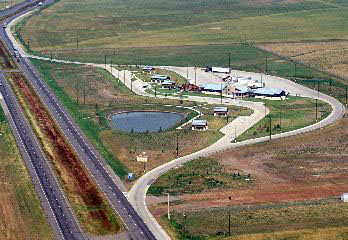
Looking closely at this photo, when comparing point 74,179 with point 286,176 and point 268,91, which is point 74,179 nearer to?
point 286,176

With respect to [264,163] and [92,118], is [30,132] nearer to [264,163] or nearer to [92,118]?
[92,118]

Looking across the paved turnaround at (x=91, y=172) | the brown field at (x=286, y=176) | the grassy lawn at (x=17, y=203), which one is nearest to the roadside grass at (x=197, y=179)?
the brown field at (x=286, y=176)

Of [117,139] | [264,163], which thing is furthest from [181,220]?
[117,139]

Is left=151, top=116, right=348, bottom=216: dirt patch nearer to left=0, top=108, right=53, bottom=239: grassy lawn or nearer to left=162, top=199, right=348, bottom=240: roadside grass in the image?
left=162, top=199, right=348, bottom=240: roadside grass

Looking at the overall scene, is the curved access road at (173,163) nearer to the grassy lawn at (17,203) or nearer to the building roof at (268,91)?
the building roof at (268,91)

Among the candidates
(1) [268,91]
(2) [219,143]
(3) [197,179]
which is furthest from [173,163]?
(1) [268,91]

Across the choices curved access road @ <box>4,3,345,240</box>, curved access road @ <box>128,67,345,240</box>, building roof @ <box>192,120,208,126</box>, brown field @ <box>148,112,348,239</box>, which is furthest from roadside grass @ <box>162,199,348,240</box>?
building roof @ <box>192,120,208,126</box>
